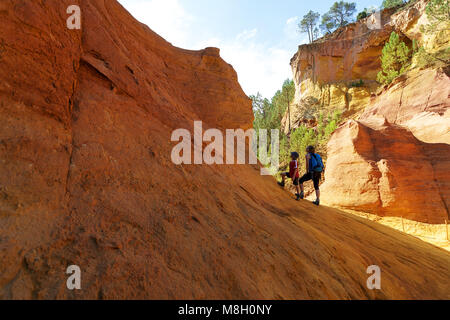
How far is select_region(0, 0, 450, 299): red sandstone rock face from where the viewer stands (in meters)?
1.54

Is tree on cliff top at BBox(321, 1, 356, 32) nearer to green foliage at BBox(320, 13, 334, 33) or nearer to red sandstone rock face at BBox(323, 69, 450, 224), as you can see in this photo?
green foliage at BBox(320, 13, 334, 33)

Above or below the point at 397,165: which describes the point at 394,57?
above

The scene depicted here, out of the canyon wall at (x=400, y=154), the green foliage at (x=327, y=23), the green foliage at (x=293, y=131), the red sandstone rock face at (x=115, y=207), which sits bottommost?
the red sandstone rock face at (x=115, y=207)

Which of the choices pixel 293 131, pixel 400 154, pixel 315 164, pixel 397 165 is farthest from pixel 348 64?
pixel 315 164

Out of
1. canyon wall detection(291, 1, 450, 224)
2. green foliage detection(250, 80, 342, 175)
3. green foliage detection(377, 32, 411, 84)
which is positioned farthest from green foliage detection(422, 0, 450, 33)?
green foliage detection(250, 80, 342, 175)

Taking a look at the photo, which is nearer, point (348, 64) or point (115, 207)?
point (115, 207)

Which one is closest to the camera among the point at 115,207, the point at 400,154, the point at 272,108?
the point at 115,207

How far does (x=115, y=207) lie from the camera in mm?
2033

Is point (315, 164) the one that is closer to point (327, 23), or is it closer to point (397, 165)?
point (397, 165)

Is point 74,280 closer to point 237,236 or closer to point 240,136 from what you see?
point 237,236

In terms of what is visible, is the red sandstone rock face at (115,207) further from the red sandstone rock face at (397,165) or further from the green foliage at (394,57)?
the green foliage at (394,57)

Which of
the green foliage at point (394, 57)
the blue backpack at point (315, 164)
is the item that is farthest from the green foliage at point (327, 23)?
the blue backpack at point (315, 164)

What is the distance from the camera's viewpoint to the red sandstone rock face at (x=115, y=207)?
1.54 metres

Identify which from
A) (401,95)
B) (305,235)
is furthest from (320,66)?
Result: (305,235)
